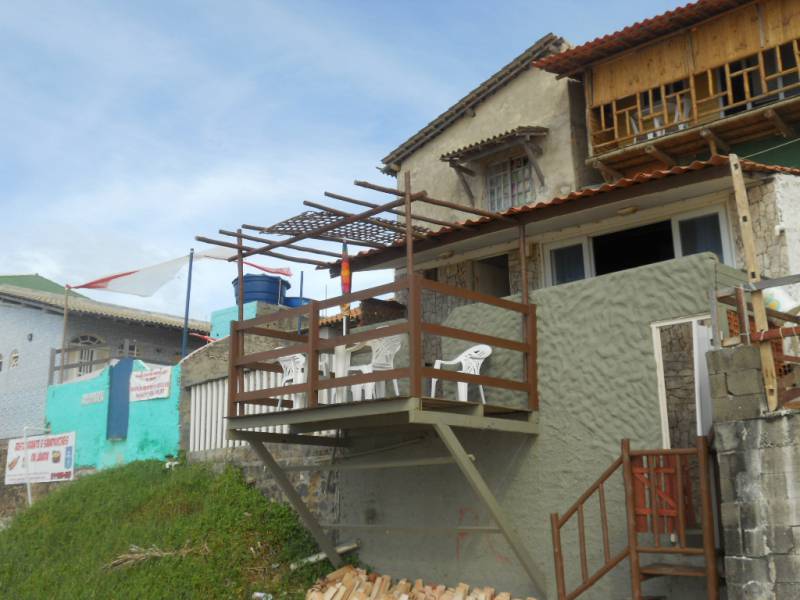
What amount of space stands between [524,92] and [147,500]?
1056cm

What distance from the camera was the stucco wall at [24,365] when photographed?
2369cm

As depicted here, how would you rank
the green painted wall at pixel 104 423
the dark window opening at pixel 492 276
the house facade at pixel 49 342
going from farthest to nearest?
the house facade at pixel 49 342
the green painted wall at pixel 104 423
the dark window opening at pixel 492 276

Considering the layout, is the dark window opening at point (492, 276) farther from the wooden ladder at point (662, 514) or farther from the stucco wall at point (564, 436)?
the wooden ladder at point (662, 514)

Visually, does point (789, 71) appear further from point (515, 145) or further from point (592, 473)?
point (592, 473)

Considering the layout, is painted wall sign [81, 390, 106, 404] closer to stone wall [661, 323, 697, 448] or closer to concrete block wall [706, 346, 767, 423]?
stone wall [661, 323, 697, 448]

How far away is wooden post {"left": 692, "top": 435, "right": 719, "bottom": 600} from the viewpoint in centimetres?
721

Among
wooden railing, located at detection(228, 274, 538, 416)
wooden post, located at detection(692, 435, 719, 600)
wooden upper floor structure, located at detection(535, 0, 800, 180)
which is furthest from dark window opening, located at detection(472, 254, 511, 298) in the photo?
wooden post, located at detection(692, 435, 719, 600)

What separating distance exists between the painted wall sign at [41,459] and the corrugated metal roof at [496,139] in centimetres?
1001

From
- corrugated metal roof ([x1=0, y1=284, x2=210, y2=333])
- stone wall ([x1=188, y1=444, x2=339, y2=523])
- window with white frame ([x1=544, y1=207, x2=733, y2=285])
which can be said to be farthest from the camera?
corrugated metal roof ([x1=0, y1=284, x2=210, y2=333])

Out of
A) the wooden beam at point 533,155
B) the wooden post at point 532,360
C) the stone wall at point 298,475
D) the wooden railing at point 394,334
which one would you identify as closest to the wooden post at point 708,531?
the wooden railing at point 394,334

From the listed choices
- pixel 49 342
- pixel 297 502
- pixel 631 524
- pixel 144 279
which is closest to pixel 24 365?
pixel 49 342

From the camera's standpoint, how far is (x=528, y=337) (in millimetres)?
10219

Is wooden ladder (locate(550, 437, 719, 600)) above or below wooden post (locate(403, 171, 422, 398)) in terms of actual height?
below

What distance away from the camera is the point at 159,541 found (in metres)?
12.5
